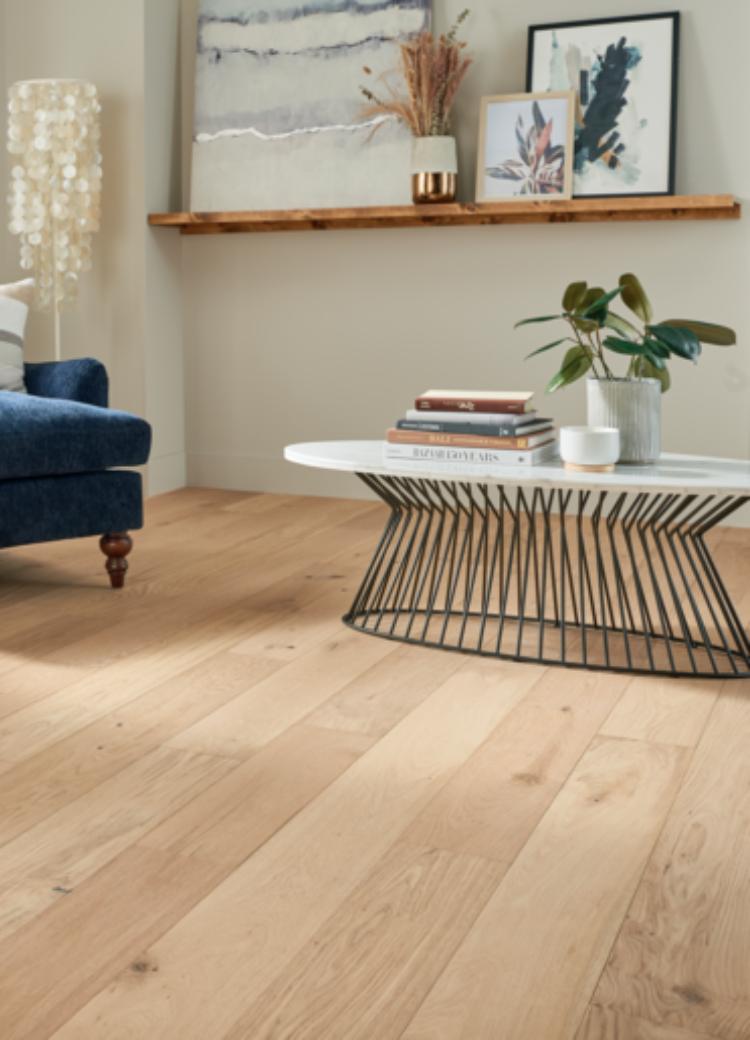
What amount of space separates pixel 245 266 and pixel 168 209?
0.36m

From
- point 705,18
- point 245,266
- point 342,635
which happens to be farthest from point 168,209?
point 342,635

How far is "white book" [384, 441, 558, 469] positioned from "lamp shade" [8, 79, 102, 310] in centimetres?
224

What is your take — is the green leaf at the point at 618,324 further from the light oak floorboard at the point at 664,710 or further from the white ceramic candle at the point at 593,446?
the light oak floorboard at the point at 664,710

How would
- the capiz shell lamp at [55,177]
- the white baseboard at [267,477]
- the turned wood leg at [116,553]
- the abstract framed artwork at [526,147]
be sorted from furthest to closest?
the white baseboard at [267,477] < the capiz shell lamp at [55,177] < the abstract framed artwork at [526,147] < the turned wood leg at [116,553]

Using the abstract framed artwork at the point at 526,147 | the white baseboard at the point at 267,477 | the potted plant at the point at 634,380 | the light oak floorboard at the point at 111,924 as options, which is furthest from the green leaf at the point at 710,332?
the white baseboard at the point at 267,477

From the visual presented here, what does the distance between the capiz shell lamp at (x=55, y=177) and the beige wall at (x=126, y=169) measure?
18cm

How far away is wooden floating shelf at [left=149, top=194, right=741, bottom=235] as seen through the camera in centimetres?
406

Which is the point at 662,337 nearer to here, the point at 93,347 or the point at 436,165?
the point at 436,165

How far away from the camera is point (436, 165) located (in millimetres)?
4254

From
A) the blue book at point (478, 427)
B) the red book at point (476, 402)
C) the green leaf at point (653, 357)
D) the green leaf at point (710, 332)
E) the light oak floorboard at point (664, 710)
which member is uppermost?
the green leaf at point (710, 332)

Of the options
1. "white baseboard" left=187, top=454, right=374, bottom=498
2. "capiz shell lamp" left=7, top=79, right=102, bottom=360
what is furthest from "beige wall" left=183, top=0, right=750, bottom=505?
"capiz shell lamp" left=7, top=79, right=102, bottom=360

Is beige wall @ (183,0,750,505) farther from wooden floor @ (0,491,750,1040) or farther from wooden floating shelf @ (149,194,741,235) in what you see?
wooden floor @ (0,491,750,1040)

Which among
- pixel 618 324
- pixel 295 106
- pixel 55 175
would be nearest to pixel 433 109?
pixel 295 106

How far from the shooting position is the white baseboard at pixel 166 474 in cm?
484
